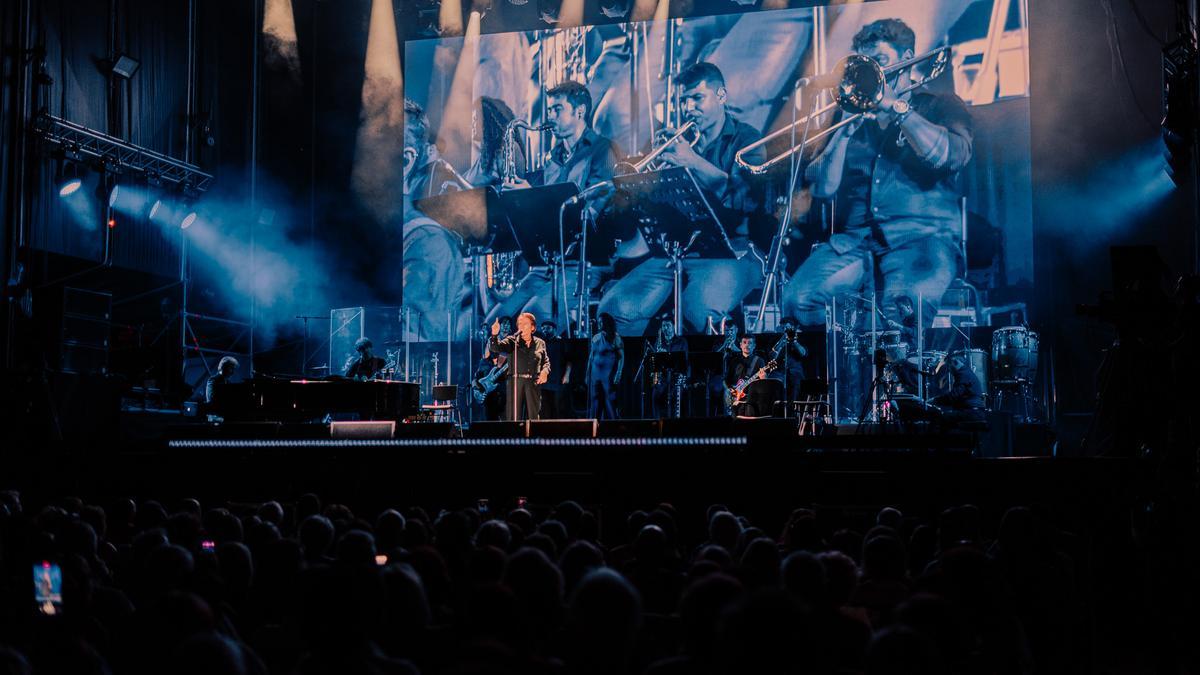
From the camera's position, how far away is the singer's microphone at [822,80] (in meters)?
18.5

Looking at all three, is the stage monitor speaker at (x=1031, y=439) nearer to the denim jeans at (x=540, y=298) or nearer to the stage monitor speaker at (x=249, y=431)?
the denim jeans at (x=540, y=298)

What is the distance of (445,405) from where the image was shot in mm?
17094

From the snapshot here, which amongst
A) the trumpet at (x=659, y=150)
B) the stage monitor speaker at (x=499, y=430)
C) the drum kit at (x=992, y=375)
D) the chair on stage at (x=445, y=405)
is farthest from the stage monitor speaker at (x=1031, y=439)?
the chair on stage at (x=445, y=405)

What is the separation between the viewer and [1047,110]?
17.6m

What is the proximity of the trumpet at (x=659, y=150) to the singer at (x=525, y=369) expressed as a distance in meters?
5.59

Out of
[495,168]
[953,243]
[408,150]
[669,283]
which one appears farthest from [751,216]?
[408,150]

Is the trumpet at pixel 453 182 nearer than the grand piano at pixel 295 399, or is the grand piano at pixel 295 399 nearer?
the grand piano at pixel 295 399

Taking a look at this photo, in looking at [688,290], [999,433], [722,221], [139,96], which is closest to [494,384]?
[688,290]

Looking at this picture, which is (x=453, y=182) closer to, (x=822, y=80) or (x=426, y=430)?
(x=822, y=80)

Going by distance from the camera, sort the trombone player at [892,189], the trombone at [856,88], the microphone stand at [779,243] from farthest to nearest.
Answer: the microphone stand at [779,243] → the trombone at [856,88] → the trombone player at [892,189]

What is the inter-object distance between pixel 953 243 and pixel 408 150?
33.1 ft

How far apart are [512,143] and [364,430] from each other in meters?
10.1

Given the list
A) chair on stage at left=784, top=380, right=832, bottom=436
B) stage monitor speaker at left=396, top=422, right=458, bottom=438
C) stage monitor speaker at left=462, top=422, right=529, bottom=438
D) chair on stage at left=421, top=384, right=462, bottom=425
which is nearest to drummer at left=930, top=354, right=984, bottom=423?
chair on stage at left=784, top=380, right=832, bottom=436

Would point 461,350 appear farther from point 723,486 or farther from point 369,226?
point 723,486
